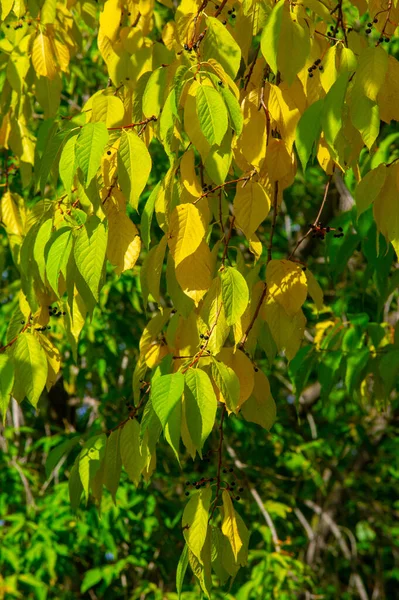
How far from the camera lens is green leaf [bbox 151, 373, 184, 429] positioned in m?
1.35

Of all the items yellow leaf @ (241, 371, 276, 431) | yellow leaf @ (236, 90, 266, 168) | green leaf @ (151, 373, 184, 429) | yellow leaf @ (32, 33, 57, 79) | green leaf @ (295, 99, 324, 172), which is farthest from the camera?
yellow leaf @ (32, 33, 57, 79)

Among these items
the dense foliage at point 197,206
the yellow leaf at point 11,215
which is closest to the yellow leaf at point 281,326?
the dense foliage at point 197,206

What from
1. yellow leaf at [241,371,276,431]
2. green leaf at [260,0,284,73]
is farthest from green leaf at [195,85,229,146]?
yellow leaf at [241,371,276,431]

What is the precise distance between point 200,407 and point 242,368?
0.20 metres

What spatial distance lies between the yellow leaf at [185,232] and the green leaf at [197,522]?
402 mm

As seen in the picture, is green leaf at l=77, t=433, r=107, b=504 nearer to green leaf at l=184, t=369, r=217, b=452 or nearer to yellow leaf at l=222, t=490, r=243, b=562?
yellow leaf at l=222, t=490, r=243, b=562

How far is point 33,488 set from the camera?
4164 mm

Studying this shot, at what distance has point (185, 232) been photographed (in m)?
1.47

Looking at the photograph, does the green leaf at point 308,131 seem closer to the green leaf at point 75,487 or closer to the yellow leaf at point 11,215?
the green leaf at point 75,487

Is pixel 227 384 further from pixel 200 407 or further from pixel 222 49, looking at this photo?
pixel 222 49

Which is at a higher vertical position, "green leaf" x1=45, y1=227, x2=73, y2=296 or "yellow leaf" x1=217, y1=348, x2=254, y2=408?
"green leaf" x1=45, y1=227, x2=73, y2=296

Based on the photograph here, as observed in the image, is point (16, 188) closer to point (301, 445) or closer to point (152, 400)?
point (301, 445)

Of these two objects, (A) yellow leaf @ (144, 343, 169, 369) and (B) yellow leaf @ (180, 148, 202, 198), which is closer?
(B) yellow leaf @ (180, 148, 202, 198)

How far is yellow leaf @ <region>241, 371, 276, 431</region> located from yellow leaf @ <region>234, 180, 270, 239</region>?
291 millimetres
